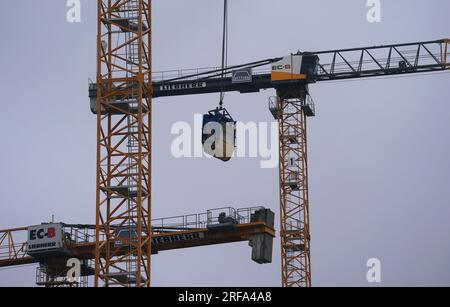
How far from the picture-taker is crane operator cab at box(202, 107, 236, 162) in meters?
80.4

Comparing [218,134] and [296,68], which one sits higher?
[296,68]

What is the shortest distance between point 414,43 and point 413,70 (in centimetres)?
263

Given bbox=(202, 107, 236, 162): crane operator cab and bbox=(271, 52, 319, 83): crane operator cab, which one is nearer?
bbox=(202, 107, 236, 162): crane operator cab

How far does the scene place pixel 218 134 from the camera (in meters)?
80.5

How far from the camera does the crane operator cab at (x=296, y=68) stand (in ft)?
370

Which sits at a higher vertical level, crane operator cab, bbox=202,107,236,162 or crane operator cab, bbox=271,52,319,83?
crane operator cab, bbox=271,52,319,83

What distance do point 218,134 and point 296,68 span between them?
3431 centimetres

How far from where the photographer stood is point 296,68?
113375 millimetres

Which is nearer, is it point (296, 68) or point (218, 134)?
point (218, 134)

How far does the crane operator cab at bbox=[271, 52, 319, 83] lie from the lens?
11281 cm

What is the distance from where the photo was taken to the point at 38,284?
106750 millimetres

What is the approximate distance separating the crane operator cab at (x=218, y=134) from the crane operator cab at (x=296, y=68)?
31791mm

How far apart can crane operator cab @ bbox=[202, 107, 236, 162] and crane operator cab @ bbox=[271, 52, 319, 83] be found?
3179 cm
